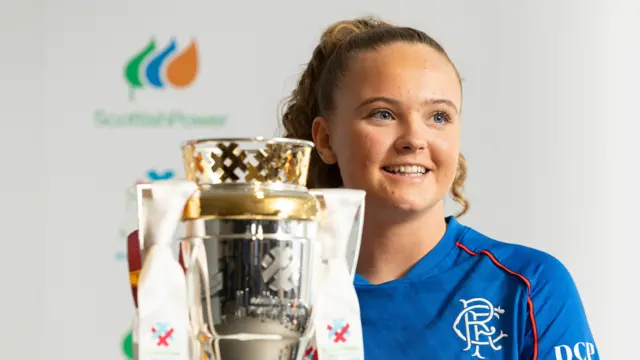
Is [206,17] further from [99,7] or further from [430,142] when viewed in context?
[430,142]

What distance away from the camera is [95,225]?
2.74 meters

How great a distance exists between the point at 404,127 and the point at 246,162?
1.54 ft

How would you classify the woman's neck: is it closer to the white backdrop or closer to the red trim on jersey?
the red trim on jersey

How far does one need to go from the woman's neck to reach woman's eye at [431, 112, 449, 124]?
147 millimetres

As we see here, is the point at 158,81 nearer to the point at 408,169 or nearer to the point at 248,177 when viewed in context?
the point at 408,169

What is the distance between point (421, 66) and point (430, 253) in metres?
0.28

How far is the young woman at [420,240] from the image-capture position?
1164 mm

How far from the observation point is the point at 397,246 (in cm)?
131

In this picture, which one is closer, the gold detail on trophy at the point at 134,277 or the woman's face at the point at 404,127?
the gold detail on trophy at the point at 134,277

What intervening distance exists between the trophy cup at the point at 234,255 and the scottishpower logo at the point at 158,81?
2048mm

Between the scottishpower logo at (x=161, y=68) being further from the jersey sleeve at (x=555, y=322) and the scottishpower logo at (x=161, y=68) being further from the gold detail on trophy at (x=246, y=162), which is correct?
the gold detail on trophy at (x=246, y=162)

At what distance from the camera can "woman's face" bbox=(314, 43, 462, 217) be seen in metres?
1.15

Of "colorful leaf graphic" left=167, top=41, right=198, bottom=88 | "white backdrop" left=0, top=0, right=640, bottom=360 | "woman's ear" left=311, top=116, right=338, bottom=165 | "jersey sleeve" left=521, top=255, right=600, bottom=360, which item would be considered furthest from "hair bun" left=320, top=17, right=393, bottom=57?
"colorful leaf graphic" left=167, top=41, right=198, bottom=88

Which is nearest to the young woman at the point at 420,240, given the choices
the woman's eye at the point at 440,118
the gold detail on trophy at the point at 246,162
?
the woman's eye at the point at 440,118
